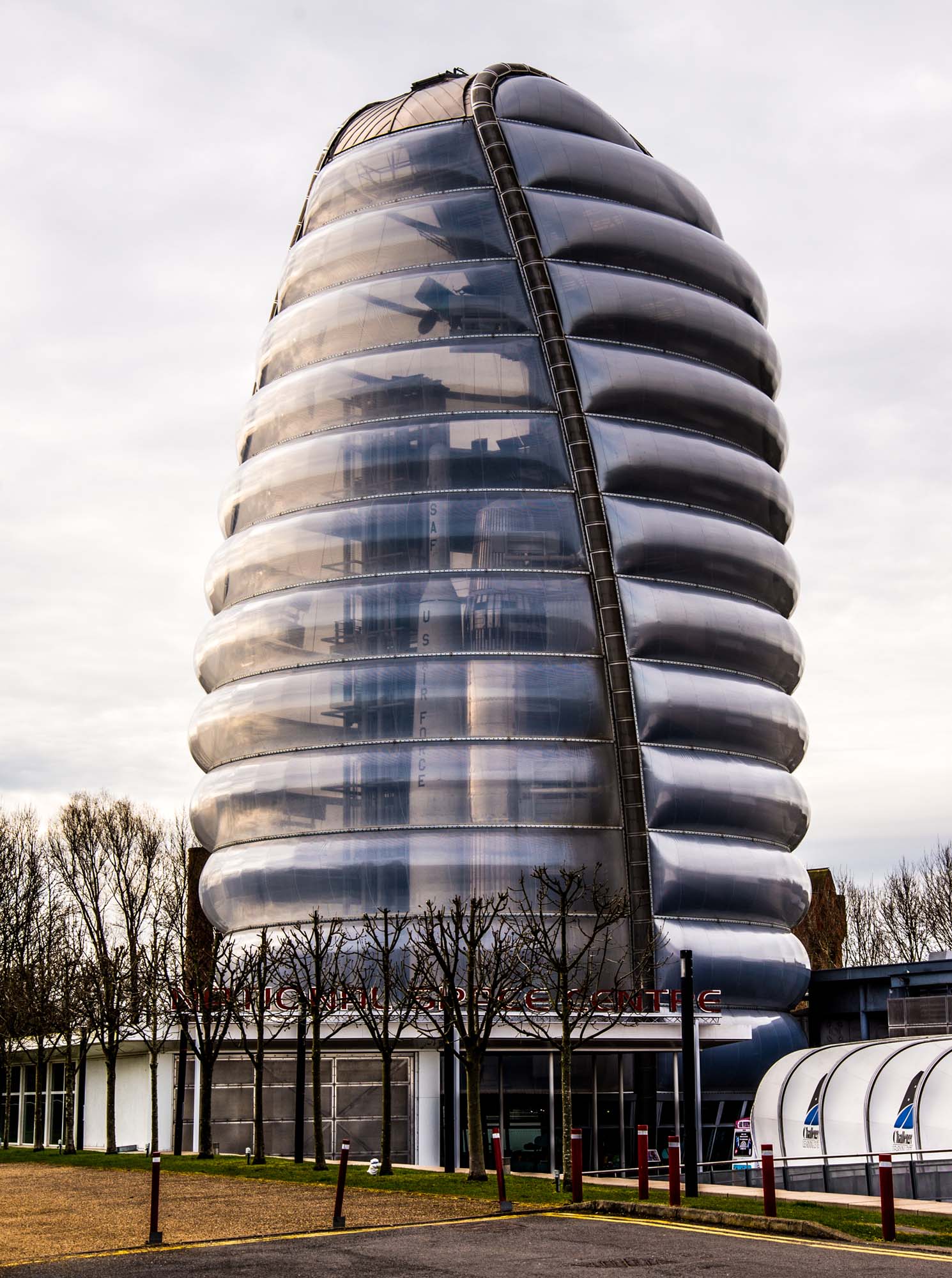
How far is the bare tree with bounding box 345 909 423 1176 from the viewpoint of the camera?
39.4 metres

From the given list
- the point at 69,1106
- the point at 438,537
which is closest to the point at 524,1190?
the point at 438,537

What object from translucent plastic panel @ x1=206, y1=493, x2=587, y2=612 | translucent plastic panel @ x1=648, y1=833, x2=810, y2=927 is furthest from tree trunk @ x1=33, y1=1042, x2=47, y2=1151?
translucent plastic panel @ x1=648, y1=833, x2=810, y2=927

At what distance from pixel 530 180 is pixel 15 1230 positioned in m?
49.1

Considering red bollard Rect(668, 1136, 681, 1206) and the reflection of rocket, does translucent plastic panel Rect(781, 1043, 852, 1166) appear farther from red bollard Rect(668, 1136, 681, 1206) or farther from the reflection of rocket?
red bollard Rect(668, 1136, 681, 1206)

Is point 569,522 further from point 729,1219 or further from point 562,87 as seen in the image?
point 729,1219

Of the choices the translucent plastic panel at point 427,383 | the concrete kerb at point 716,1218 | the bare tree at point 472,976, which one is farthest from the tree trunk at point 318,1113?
the translucent plastic panel at point 427,383

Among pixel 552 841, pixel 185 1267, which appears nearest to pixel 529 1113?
pixel 552 841

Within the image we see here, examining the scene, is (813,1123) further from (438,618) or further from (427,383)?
(427,383)

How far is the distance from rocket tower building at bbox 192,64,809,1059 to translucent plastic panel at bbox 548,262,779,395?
0.14 m

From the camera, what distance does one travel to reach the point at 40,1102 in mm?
63000

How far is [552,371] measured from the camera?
5831 cm

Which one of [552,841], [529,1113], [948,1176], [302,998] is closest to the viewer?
[948,1176]

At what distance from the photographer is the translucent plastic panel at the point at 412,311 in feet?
194

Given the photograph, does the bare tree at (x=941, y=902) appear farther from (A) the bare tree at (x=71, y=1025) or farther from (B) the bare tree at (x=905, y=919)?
(A) the bare tree at (x=71, y=1025)
